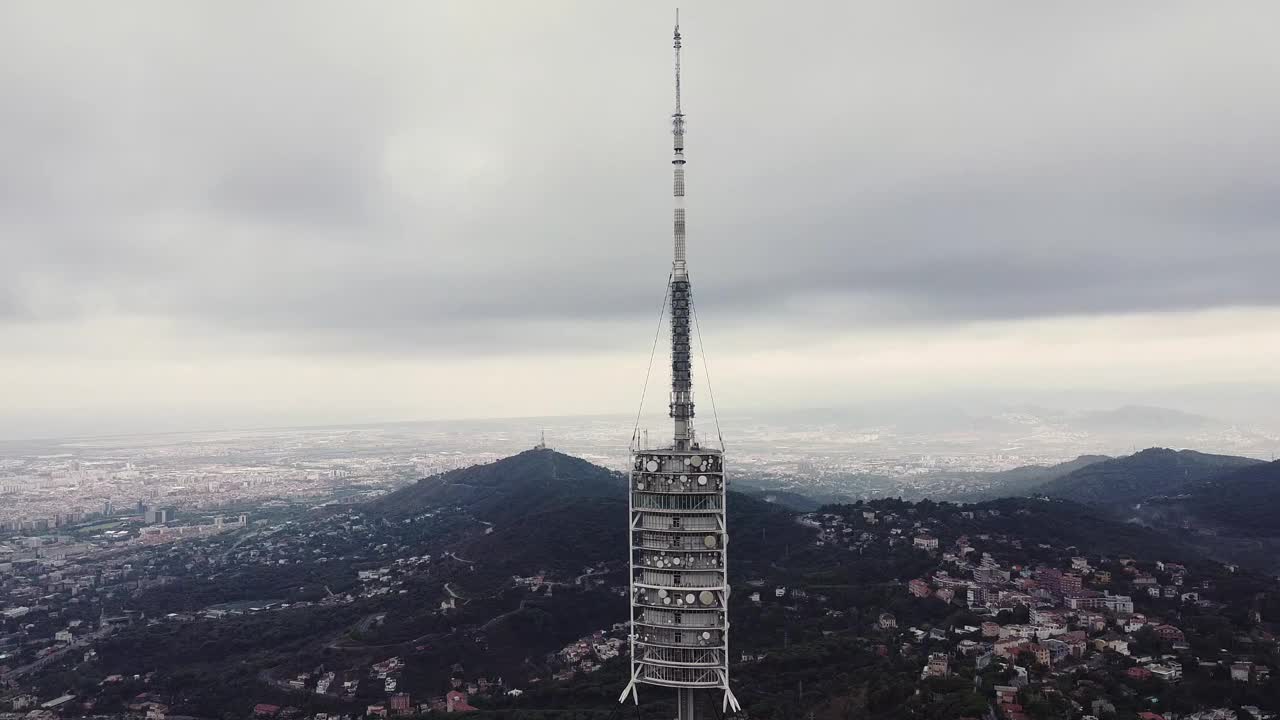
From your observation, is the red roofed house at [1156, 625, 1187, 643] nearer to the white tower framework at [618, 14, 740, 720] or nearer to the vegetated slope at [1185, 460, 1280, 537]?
the white tower framework at [618, 14, 740, 720]

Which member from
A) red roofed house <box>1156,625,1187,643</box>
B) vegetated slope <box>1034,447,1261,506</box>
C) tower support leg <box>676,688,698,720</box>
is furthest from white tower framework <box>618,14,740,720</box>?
vegetated slope <box>1034,447,1261,506</box>

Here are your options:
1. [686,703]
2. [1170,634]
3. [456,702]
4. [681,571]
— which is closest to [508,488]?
[456,702]

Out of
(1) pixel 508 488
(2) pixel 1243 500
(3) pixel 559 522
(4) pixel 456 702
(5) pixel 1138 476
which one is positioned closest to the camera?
(4) pixel 456 702

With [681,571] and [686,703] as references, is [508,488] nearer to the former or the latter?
[686,703]

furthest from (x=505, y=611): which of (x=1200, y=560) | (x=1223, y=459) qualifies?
(x=1223, y=459)

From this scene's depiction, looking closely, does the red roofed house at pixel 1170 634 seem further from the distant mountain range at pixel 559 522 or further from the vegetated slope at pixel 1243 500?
the vegetated slope at pixel 1243 500
